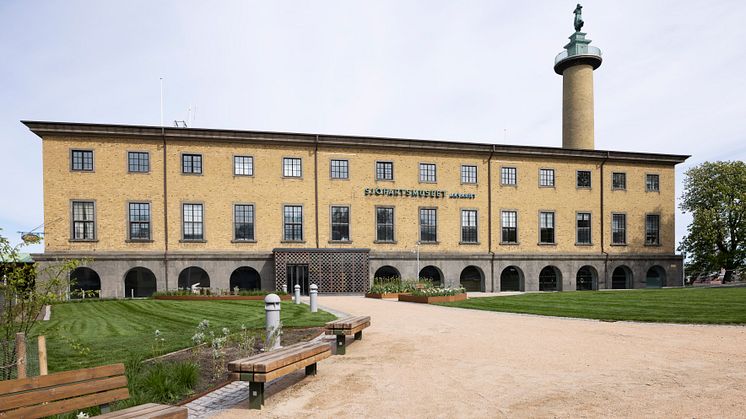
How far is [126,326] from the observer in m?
13.8

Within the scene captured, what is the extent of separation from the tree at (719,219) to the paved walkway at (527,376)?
98.6 feet

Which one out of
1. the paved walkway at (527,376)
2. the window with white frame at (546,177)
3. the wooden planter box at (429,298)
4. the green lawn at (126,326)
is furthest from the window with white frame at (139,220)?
the window with white frame at (546,177)

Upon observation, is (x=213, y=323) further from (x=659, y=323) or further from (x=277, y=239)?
(x=277, y=239)

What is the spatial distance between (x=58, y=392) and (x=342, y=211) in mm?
26875

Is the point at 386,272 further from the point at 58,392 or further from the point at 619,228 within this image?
the point at 58,392

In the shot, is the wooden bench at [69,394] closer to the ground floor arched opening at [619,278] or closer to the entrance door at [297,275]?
the entrance door at [297,275]

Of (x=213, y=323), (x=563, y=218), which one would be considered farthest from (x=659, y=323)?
(x=563, y=218)

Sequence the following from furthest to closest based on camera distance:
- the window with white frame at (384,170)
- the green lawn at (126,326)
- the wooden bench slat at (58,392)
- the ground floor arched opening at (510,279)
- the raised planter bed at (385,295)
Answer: the ground floor arched opening at (510,279) → the window with white frame at (384,170) → the raised planter bed at (385,295) → the green lawn at (126,326) → the wooden bench slat at (58,392)

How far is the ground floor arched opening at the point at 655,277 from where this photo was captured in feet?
120

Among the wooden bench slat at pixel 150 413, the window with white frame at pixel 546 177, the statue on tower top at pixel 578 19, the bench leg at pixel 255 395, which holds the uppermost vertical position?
the statue on tower top at pixel 578 19

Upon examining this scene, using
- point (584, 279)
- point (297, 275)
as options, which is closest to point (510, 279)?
point (584, 279)

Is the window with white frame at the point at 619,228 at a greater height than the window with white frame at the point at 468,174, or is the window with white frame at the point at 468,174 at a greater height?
the window with white frame at the point at 468,174

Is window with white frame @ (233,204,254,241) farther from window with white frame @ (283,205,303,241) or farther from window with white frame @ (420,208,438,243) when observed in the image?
window with white frame @ (420,208,438,243)

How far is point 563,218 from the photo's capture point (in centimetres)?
3497
